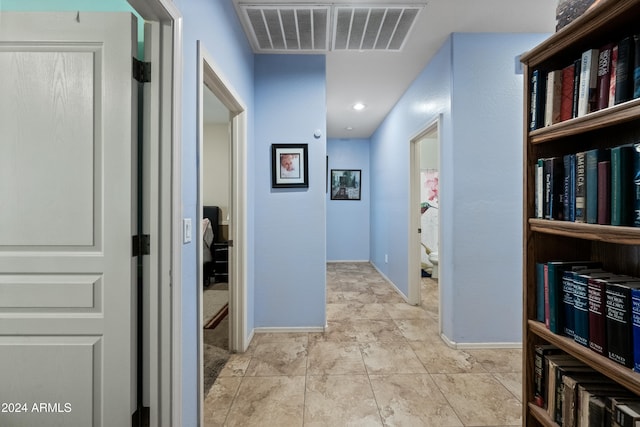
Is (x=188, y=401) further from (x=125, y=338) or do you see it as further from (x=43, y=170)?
(x=43, y=170)

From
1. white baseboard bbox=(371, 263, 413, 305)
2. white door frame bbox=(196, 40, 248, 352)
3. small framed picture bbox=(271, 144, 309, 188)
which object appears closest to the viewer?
white door frame bbox=(196, 40, 248, 352)

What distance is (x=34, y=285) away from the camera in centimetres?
114

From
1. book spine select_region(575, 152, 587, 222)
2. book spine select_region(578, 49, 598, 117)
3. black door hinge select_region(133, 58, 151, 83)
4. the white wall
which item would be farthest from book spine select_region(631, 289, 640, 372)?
the white wall

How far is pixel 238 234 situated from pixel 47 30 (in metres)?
1.58

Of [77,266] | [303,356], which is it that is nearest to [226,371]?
[303,356]

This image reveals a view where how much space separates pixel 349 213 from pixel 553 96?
5.04 meters

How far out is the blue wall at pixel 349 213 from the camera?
243 inches

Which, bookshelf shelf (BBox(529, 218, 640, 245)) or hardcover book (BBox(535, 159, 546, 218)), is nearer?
bookshelf shelf (BBox(529, 218, 640, 245))

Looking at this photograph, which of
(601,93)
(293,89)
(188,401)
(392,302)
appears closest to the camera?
(601,93)

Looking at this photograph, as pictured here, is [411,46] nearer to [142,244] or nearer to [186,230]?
[186,230]

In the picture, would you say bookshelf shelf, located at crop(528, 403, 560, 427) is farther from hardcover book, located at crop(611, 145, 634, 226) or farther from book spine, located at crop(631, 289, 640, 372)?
hardcover book, located at crop(611, 145, 634, 226)

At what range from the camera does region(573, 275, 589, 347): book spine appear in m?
1.04

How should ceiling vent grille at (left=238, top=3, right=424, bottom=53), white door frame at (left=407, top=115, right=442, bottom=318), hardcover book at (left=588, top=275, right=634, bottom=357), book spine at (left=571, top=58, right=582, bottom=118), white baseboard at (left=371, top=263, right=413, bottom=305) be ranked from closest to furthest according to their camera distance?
hardcover book at (left=588, top=275, right=634, bottom=357) < book spine at (left=571, top=58, right=582, bottom=118) < ceiling vent grille at (left=238, top=3, right=424, bottom=53) < white door frame at (left=407, top=115, right=442, bottom=318) < white baseboard at (left=371, top=263, right=413, bottom=305)

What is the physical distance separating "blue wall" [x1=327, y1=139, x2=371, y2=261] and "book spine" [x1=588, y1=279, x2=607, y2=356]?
203 inches
